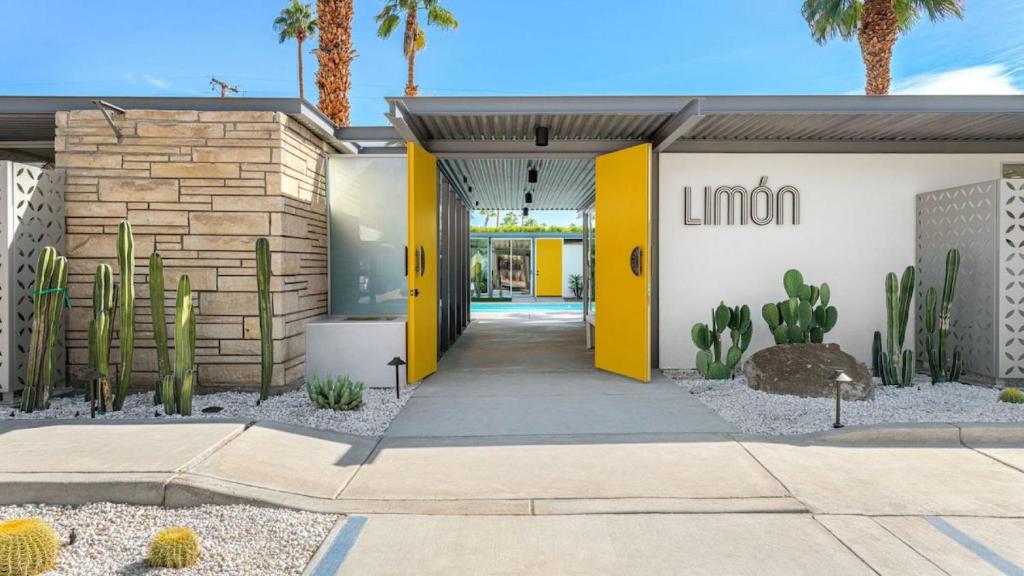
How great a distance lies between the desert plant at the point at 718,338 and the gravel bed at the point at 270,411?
3174 mm

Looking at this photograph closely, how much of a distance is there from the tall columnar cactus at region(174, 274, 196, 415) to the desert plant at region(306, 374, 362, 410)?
961 millimetres

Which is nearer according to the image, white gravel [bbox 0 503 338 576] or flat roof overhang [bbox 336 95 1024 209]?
white gravel [bbox 0 503 338 576]

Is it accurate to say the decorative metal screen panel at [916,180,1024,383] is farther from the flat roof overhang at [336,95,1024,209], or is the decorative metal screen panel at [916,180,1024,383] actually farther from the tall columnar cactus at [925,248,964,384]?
the flat roof overhang at [336,95,1024,209]

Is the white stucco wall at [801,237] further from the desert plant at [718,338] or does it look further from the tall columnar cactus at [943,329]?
the tall columnar cactus at [943,329]

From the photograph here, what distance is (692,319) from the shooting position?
23.4 ft

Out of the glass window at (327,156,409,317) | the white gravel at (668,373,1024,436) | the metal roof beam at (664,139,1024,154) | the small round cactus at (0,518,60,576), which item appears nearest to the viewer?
the small round cactus at (0,518,60,576)

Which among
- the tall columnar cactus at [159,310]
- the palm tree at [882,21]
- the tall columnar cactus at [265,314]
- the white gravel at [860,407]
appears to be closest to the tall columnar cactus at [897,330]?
the white gravel at [860,407]

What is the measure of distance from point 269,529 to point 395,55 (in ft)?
52.7

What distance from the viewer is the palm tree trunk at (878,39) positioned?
11.6 metres

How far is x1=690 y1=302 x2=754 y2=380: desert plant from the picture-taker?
6.38m

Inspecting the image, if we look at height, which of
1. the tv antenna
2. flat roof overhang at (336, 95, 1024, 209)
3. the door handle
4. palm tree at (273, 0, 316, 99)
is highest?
the tv antenna

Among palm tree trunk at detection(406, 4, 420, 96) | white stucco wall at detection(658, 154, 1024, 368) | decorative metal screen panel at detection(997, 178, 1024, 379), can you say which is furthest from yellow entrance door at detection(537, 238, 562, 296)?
decorative metal screen panel at detection(997, 178, 1024, 379)

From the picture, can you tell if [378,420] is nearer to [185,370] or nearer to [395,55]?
[185,370]

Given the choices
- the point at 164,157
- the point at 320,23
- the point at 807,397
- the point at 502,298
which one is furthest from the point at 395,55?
the point at 807,397
